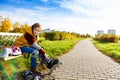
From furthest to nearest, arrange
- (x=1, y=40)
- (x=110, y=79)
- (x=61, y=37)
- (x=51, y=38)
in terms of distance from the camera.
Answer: (x=61, y=37)
(x=51, y=38)
(x=1, y=40)
(x=110, y=79)

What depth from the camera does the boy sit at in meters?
6.11

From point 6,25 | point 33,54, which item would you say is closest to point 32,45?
point 33,54

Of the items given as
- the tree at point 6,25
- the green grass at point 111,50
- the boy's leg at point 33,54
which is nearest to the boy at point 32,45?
the boy's leg at point 33,54

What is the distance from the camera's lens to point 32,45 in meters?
6.16

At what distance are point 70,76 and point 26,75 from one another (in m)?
1.67

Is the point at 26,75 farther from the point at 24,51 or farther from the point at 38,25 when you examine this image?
the point at 38,25

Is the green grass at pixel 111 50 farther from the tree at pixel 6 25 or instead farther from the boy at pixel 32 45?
the tree at pixel 6 25

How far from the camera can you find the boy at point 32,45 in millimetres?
6105

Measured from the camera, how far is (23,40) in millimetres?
6262

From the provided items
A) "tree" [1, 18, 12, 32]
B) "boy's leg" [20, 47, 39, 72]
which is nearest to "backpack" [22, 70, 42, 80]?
"boy's leg" [20, 47, 39, 72]

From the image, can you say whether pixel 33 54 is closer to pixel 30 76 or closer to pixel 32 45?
pixel 32 45

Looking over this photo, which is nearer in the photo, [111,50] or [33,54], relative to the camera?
[33,54]

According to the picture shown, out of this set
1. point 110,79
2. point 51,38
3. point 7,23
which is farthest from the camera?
point 7,23

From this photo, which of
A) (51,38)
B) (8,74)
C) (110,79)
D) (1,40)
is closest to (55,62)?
(8,74)
